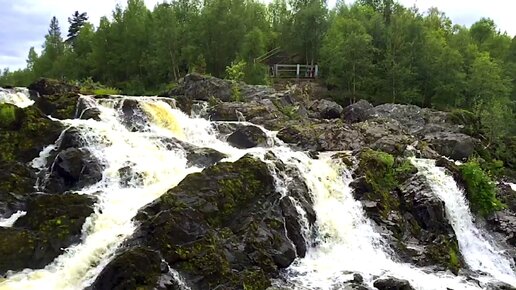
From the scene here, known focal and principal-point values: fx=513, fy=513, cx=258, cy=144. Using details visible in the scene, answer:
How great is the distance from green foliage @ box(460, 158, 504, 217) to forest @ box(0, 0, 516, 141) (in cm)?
1687

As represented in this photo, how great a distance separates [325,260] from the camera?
702 inches

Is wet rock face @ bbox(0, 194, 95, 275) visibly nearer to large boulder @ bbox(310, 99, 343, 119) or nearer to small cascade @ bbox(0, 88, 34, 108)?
small cascade @ bbox(0, 88, 34, 108)

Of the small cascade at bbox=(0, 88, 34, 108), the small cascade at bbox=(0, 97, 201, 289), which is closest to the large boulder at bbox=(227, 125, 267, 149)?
the small cascade at bbox=(0, 97, 201, 289)

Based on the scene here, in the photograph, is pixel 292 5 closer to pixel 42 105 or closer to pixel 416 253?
pixel 42 105

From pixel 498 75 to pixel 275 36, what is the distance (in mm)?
24502

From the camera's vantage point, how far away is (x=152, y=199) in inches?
687

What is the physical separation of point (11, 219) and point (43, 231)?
2059 mm

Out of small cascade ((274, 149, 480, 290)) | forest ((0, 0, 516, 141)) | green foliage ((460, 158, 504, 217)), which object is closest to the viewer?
small cascade ((274, 149, 480, 290))

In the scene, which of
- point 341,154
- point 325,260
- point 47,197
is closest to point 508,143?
point 341,154

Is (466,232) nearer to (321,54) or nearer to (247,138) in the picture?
(247,138)

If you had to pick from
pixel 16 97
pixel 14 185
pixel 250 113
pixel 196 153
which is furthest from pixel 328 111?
pixel 14 185

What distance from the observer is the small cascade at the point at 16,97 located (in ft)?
86.9

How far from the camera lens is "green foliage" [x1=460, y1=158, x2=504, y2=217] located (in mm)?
23062

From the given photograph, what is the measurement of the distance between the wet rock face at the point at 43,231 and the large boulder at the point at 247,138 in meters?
10.7
